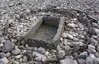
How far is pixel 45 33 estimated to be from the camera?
2.85m

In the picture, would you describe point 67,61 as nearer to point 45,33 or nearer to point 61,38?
point 61,38

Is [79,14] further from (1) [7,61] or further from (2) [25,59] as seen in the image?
(1) [7,61]

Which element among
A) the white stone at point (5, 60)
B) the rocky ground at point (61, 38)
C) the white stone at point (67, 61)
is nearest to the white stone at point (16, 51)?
the rocky ground at point (61, 38)

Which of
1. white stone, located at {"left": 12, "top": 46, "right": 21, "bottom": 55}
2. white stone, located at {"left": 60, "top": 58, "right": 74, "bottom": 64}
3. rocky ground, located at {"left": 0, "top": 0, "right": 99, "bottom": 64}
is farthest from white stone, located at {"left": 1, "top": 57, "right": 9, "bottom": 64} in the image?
white stone, located at {"left": 60, "top": 58, "right": 74, "bottom": 64}

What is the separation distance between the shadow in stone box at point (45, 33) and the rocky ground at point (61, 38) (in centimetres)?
8

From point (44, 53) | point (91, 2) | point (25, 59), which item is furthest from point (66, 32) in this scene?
point (91, 2)

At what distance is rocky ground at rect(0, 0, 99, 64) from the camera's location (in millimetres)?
2033

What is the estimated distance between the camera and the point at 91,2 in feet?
12.9

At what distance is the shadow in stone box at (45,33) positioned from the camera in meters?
2.25

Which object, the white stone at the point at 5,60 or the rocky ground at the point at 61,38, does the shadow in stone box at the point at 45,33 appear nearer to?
the rocky ground at the point at 61,38

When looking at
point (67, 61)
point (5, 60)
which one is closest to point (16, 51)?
point (5, 60)

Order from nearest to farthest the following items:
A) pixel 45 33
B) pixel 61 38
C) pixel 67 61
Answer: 1. pixel 67 61
2. pixel 61 38
3. pixel 45 33

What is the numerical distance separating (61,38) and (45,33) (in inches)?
17.2

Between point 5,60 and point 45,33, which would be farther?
point 45,33
